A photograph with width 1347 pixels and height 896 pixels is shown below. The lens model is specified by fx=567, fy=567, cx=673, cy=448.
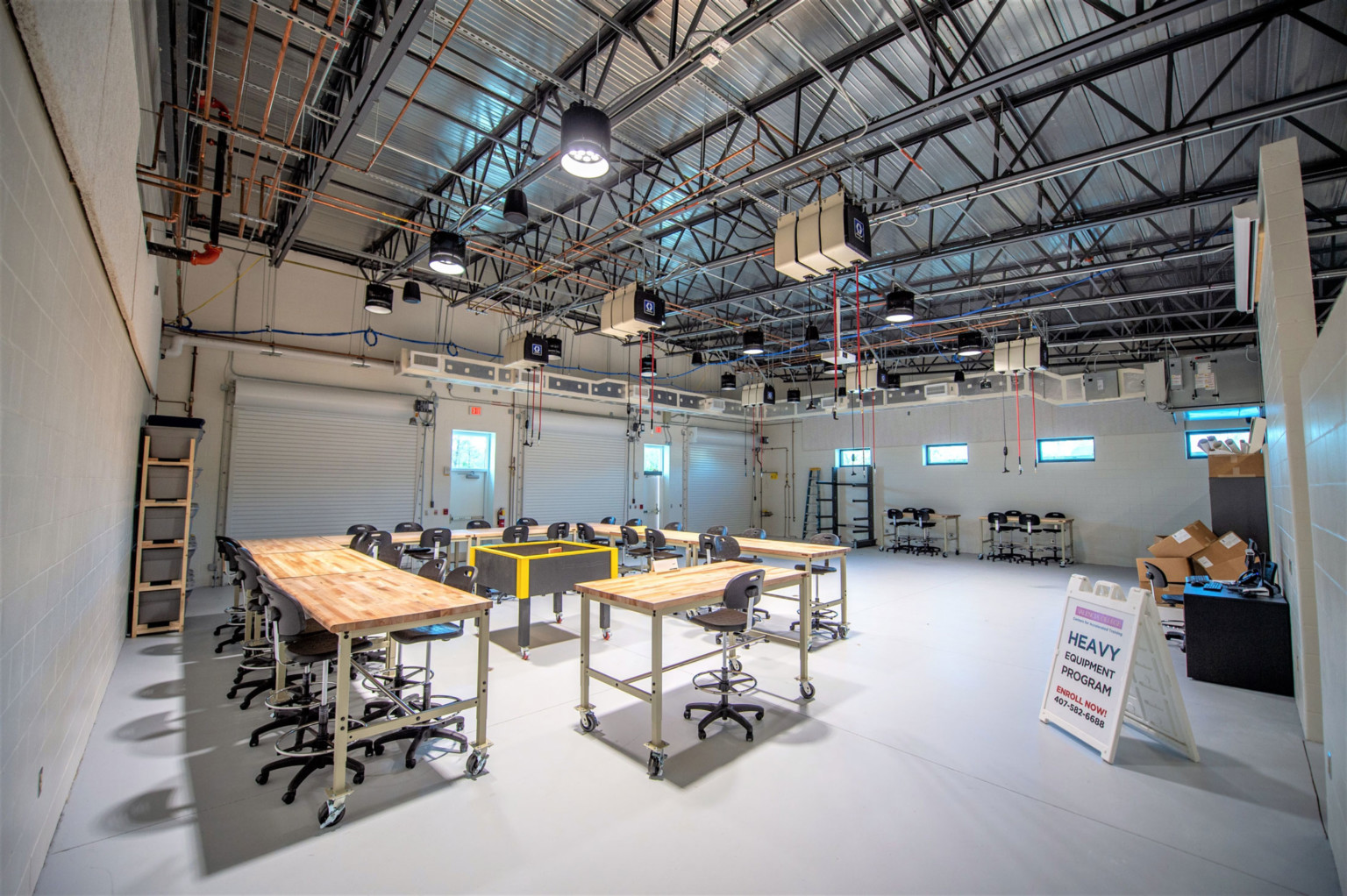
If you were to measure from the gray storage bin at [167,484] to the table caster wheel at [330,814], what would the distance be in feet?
15.2

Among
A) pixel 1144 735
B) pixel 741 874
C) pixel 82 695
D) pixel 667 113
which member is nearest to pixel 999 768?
pixel 1144 735

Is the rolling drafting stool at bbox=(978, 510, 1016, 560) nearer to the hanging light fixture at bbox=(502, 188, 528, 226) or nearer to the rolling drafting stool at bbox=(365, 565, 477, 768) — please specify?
the hanging light fixture at bbox=(502, 188, 528, 226)

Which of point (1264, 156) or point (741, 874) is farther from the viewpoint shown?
point (1264, 156)

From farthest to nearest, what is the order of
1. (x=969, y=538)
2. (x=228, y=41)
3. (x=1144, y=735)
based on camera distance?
1. (x=969, y=538)
2. (x=228, y=41)
3. (x=1144, y=735)

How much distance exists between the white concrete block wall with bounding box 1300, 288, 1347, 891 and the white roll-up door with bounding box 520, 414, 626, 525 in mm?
10176

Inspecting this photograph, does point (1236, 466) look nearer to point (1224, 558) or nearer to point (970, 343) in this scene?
point (1224, 558)

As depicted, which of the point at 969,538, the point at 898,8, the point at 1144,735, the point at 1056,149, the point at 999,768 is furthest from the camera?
the point at 969,538

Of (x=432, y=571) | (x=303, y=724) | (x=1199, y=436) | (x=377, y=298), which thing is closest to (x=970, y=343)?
(x=1199, y=436)

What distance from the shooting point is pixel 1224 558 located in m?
5.94

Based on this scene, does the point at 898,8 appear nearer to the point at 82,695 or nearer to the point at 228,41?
the point at 228,41

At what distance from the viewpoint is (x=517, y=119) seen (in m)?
5.30

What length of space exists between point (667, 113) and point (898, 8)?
6.93 ft

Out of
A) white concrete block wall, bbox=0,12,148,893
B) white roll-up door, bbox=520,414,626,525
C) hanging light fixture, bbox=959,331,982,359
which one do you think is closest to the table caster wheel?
white concrete block wall, bbox=0,12,148,893

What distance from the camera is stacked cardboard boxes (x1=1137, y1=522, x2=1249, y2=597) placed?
19.3 feet
